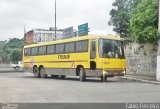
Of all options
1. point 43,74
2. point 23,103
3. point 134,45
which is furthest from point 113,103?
point 134,45

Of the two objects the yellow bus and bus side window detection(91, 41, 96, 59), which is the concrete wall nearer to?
the yellow bus

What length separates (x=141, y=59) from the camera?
40.0 metres

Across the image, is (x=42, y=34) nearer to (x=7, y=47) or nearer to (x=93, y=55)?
(x=7, y=47)

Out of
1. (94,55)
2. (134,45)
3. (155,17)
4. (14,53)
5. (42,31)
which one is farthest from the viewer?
(14,53)

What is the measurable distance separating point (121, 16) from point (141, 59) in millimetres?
7285

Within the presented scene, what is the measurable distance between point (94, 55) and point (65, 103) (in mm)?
14030

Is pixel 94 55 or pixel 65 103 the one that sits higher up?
pixel 94 55

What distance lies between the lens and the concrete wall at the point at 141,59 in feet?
124

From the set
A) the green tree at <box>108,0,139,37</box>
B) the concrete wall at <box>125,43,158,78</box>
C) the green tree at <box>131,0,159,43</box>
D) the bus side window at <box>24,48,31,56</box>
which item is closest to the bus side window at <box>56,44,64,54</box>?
the green tree at <box>131,0,159,43</box>

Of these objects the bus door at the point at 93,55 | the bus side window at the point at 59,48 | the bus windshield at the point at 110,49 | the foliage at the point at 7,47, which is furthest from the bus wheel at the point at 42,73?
the foliage at the point at 7,47

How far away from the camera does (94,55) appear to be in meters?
29.3

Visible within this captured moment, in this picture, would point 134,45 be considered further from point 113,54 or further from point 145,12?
point 113,54

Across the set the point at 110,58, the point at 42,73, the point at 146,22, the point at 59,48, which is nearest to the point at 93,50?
the point at 110,58

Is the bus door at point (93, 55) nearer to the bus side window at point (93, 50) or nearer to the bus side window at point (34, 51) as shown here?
the bus side window at point (93, 50)
